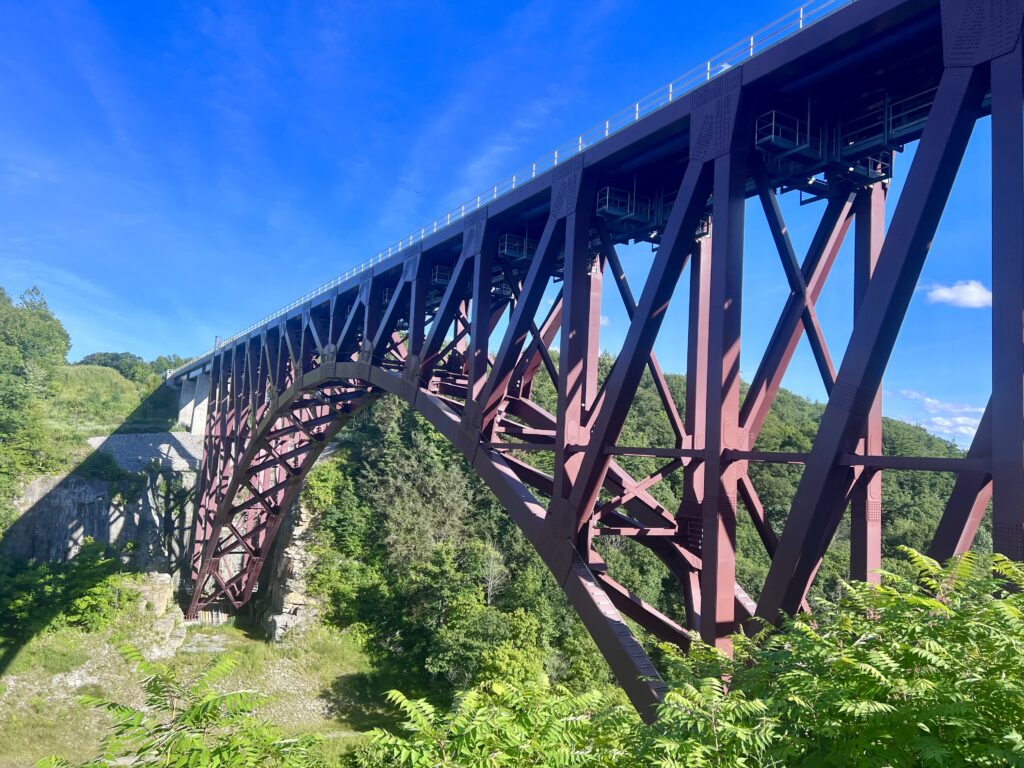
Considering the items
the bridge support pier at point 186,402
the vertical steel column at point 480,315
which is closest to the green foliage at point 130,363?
the bridge support pier at point 186,402

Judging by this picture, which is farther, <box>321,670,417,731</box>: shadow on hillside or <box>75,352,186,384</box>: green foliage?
<box>75,352,186,384</box>: green foliage

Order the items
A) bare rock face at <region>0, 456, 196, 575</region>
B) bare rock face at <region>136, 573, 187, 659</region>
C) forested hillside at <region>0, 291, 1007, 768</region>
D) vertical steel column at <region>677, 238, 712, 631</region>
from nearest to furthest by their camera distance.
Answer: forested hillside at <region>0, 291, 1007, 768</region> < vertical steel column at <region>677, 238, 712, 631</region> < bare rock face at <region>136, 573, 187, 659</region> < bare rock face at <region>0, 456, 196, 575</region>

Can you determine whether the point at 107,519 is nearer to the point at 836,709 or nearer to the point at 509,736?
the point at 509,736

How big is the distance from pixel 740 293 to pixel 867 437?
2253 mm

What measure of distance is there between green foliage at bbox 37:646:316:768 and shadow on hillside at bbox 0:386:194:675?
2917 cm

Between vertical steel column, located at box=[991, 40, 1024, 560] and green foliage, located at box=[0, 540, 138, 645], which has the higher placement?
vertical steel column, located at box=[991, 40, 1024, 560]

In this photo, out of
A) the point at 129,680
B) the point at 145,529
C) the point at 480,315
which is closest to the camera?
the point at 480,315

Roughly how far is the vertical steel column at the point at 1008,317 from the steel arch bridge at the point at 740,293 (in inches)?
0.6

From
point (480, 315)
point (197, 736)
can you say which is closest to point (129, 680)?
point (480, 315)

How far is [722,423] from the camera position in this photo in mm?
7090

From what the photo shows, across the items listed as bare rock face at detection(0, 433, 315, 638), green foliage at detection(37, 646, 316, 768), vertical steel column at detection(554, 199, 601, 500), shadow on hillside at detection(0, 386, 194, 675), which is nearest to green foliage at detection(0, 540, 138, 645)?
shadow on hillside at detection(0, 386, 194, 675)

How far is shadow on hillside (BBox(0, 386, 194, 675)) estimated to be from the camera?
2873 cm

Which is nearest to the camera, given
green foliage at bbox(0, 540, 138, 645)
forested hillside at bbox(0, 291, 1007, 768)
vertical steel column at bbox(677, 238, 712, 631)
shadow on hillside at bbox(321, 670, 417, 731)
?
forested hillside at bbox(0, 291, 1007, 768)

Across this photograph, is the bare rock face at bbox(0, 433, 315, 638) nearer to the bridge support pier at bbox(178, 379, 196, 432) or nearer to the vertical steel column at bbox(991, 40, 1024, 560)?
the bridge support pier at bbox(178, 379, 196, 432)
